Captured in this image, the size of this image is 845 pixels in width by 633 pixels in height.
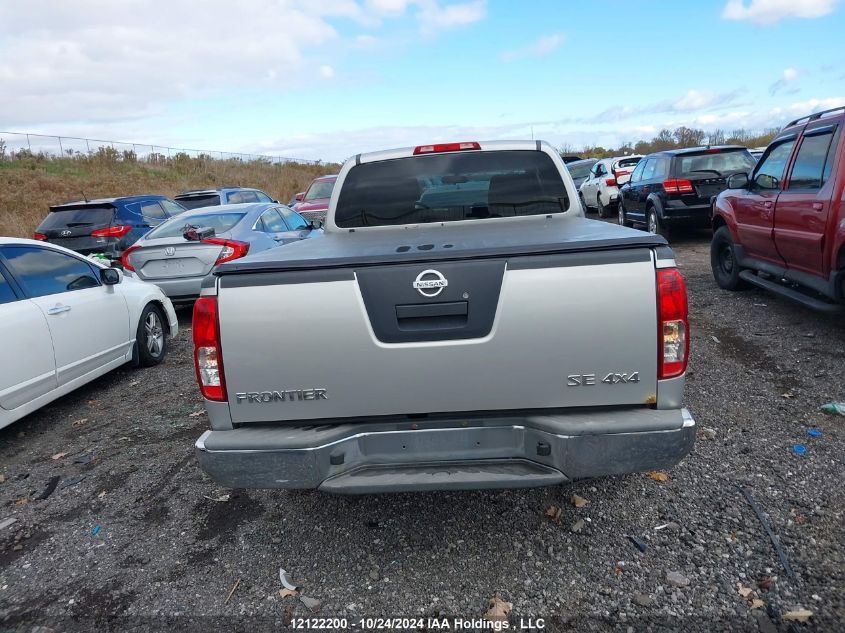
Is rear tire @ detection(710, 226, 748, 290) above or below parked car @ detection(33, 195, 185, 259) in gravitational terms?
below

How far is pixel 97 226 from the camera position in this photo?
36.4 ft

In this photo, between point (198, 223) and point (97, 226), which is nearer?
point (198, 223)

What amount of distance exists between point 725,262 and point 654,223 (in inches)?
140

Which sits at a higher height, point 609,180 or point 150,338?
point 609,180

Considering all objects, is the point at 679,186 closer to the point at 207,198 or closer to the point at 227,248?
the point at 227,248

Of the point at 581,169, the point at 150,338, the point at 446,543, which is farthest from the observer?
the point at 581,169

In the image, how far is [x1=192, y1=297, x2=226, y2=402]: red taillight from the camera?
2707mm

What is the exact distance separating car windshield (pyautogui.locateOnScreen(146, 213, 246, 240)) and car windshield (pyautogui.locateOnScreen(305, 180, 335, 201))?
701 centimetres

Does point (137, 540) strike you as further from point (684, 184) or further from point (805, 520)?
point (684, 184)

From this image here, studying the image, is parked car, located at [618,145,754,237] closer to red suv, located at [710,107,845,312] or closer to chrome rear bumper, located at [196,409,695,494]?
red suv, located at [710,107,845,312]

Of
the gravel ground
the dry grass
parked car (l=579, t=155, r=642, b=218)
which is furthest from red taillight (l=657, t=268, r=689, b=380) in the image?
the dry grass

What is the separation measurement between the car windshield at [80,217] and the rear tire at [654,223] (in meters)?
10.0

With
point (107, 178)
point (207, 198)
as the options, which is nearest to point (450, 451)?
point (207, 198)

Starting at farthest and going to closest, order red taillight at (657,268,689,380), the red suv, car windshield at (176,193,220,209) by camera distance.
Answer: car windshield at (176,193,220,209) → the red suv → red taillight at (657,268,689,380)
